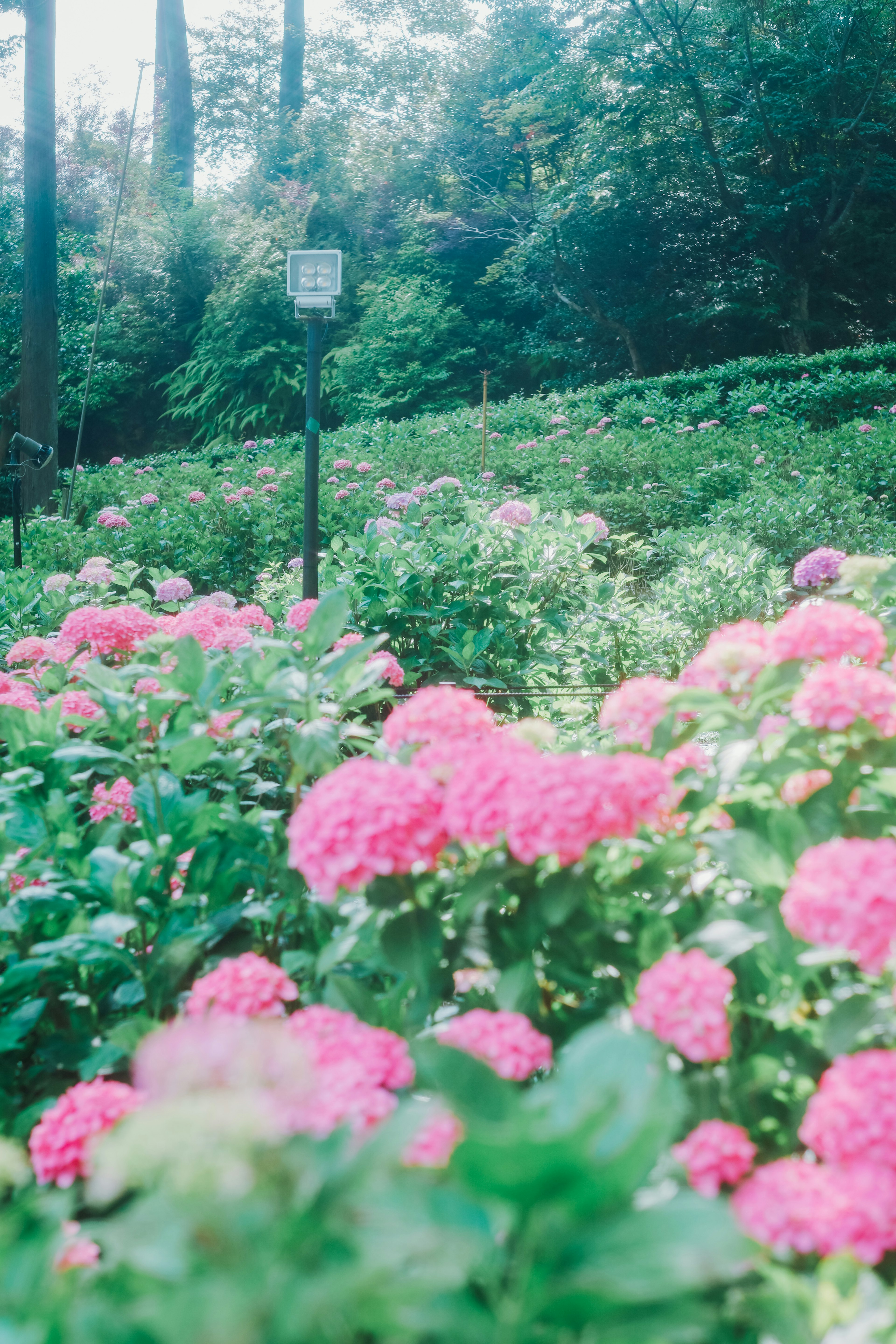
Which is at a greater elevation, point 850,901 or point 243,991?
point 850,901

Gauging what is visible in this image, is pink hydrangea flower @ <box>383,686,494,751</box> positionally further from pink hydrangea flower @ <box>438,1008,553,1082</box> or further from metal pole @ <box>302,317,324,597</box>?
metal pole @ <box>302,317,324,597</box>

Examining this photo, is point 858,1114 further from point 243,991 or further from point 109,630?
point 109,630

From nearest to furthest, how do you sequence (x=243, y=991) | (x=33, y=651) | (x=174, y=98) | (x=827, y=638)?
(x=243, y=991)
(x=827, y=638)
(x=33, y=651)
(x=174, y=98)

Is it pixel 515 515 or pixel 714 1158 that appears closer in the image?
pixel 714 1158

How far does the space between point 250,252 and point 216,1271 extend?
1563 cm

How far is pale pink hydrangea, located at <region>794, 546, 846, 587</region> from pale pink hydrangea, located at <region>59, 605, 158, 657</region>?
2.33 metres

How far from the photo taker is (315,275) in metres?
3.21

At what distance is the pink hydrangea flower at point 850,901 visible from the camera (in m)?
0.61

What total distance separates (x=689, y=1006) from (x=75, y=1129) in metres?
→ 0.47

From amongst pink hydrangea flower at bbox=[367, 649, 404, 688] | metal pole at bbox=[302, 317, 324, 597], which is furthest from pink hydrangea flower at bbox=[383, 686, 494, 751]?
metal pole at bbox=[302, 317, 324, 597]

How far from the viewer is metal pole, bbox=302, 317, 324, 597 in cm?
303

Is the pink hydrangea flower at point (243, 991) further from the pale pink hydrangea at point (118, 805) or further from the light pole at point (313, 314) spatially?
the light pole at point (313, 314)

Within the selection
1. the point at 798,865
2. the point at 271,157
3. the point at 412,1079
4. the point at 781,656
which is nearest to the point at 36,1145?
the point at 412,1079

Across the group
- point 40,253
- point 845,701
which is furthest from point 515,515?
point 40,253
